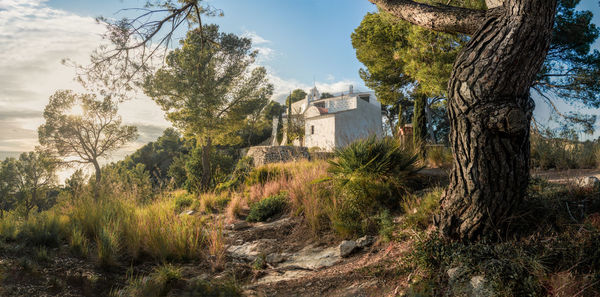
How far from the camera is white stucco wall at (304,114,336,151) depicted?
24.4 meters

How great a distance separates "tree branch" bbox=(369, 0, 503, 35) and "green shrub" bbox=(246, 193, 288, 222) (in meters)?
4.48

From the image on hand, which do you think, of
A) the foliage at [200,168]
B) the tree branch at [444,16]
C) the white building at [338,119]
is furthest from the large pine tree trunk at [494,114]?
the white building at [338,119]

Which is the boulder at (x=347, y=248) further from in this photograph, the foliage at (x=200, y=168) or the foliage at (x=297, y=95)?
the foliage at (x=297, y=95)

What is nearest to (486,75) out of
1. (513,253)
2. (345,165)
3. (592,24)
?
(513,253)

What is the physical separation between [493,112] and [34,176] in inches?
1141

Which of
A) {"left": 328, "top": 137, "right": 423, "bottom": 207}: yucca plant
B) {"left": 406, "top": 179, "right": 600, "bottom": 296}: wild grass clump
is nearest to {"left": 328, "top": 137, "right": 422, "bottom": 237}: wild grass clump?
{"left": 328, "top": 137, "right": 423, "bottom": 207}: yucca plant

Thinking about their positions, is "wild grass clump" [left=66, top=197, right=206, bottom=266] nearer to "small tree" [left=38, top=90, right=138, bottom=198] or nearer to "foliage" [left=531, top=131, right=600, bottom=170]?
"foliage" [left=531, top=131, right=600, bottom=170]

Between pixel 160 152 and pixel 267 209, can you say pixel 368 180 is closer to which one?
pixel 267 209

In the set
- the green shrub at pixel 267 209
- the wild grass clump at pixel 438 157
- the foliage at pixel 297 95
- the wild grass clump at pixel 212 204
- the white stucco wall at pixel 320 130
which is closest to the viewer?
the green shrub at pixel 267 209

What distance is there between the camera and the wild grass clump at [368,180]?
15.3 ft

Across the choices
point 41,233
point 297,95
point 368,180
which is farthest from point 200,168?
point 297,95

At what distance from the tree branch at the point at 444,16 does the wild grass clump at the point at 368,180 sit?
7.58 ft

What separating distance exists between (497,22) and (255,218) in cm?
535

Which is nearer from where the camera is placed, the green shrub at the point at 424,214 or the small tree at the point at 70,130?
Answer: the green shrub at the point at 424,214
